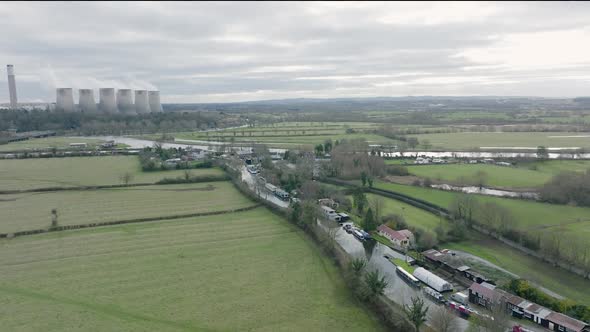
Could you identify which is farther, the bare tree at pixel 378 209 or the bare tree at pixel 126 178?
the bare tree at pixel 126 178

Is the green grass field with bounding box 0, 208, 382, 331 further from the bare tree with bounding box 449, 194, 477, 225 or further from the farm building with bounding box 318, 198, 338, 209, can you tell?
the bare tree with bounding box 449, 194, 477, 225

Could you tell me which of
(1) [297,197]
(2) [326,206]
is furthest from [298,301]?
(1) [297,197]

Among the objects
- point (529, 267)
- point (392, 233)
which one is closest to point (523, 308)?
point (529, 267)

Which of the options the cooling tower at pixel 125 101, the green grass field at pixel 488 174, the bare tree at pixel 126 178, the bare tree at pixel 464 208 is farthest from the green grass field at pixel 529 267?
the cooling tower at pixel 125 101

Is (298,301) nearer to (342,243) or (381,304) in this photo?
(381,304)

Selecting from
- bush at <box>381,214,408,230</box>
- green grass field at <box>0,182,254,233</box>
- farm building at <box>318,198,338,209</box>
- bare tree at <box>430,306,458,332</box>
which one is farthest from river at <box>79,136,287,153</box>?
bare tree at <box>430,306,458,332</box>

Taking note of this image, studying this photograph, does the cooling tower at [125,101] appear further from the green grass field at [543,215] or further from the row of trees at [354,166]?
the green grass field at [543,215]
